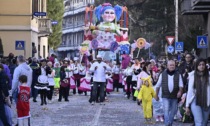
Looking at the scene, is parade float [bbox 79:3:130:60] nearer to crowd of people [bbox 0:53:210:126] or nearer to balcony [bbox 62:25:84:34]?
crowd of people [bbox 0:53:210:126]

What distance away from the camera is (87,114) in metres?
21.8

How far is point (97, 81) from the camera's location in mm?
26609

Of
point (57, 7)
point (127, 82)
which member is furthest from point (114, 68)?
point (57, 7)

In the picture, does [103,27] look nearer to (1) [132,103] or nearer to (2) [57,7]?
(1) [132,103]

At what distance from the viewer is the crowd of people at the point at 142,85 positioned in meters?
12.5

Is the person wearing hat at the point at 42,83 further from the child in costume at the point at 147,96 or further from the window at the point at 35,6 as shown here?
the window at the point at 35,6

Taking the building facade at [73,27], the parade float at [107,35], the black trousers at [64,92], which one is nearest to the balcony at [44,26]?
the parade float at [107,35]

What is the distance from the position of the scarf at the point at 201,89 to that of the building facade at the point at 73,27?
11010cm

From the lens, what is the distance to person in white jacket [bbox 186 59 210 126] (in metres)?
12.4

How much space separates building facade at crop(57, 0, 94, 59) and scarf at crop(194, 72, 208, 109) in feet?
361

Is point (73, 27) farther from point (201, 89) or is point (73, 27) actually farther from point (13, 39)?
point (201, 89)

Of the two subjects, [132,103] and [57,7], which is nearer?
[132,103]

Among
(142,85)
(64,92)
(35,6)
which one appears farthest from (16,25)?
(142,85)

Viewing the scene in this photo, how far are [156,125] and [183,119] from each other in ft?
3.34
